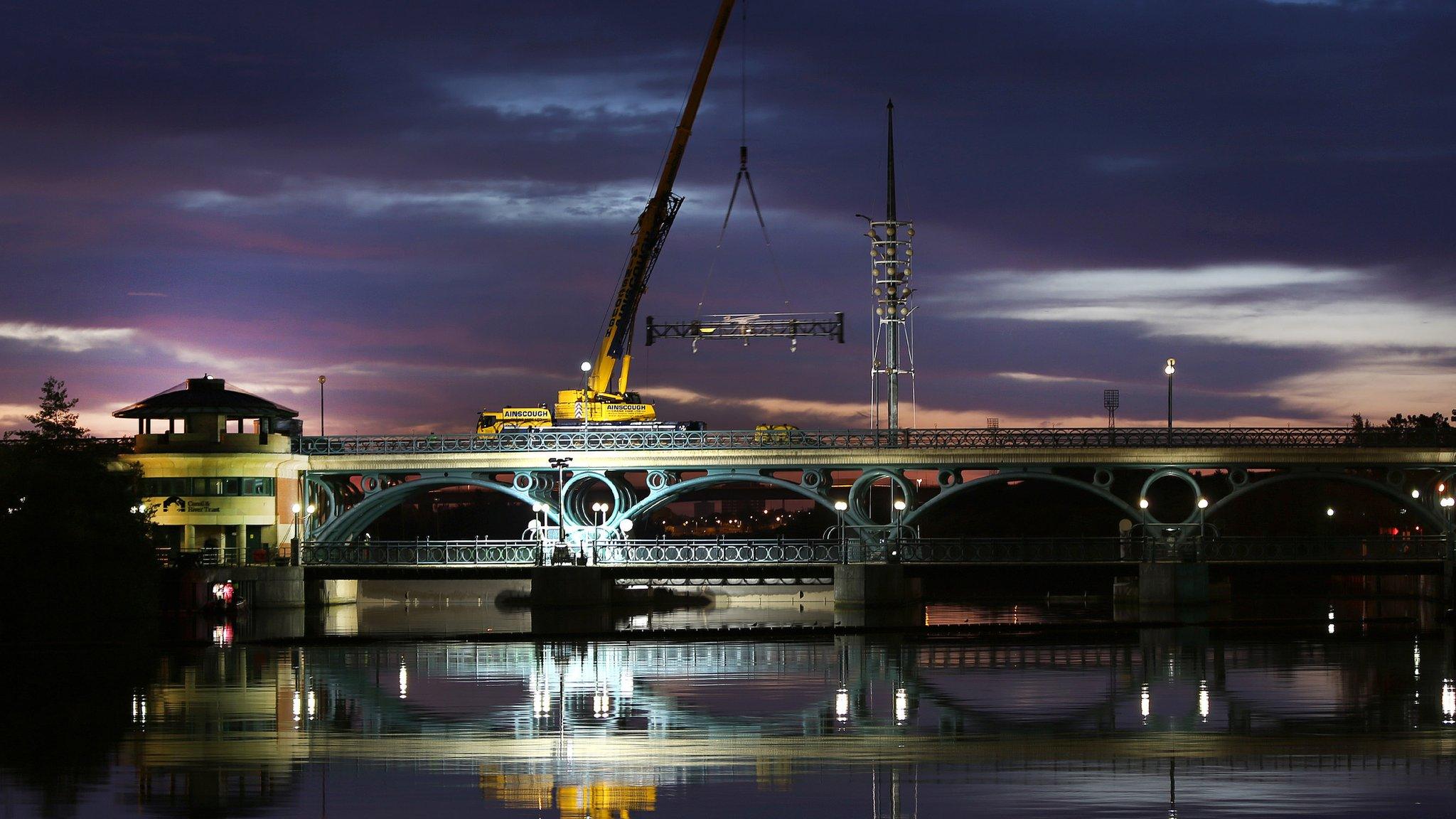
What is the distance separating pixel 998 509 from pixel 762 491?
1120 inches

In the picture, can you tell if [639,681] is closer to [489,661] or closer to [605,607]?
[489,661]

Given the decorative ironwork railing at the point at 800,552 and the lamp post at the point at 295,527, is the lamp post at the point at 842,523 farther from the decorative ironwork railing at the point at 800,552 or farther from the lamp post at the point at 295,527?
the lamp post at the point at 295,527

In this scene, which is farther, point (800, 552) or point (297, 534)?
point (297, 534)

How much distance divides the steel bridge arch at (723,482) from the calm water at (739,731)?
25.2m

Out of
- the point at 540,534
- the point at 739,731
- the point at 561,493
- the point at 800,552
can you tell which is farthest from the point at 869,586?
the point at 739,731

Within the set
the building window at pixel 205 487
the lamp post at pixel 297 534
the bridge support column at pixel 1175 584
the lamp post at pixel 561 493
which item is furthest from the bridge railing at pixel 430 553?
the bridge support column at pixel 1175 584

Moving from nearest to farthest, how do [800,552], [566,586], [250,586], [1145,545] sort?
[566,586]
[1145,545]
[250,586]
[800,552]

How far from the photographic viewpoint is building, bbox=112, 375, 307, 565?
81.2 m

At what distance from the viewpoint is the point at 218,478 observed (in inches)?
3209

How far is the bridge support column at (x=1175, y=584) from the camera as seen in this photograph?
73438 mm

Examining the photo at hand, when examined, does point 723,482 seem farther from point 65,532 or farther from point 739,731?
point 739,731

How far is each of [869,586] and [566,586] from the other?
1278 centimetres

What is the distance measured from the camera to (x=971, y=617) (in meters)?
74.9

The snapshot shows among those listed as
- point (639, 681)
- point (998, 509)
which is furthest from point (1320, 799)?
point (998, 509)
